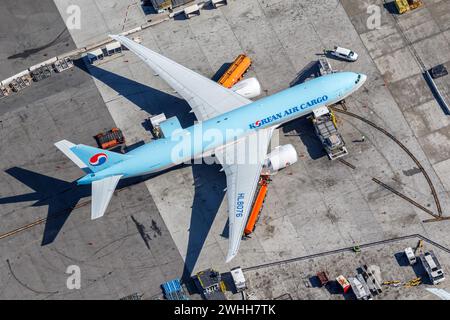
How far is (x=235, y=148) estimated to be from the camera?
66.9 meters

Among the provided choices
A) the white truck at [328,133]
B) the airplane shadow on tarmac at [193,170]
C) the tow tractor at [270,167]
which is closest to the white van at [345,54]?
the white truck at [328,133]

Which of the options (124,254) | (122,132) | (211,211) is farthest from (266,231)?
(122,132)

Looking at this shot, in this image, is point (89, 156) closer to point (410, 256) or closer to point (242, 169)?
point (242, 169)

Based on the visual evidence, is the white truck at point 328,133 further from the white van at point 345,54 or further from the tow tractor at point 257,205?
the white van at point 345,54

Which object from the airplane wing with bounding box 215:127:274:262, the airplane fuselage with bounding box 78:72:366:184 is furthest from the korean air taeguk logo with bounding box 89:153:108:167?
the airplane wing with bounding box 215:127:274:262

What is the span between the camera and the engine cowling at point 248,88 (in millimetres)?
70062

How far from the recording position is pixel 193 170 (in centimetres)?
6969

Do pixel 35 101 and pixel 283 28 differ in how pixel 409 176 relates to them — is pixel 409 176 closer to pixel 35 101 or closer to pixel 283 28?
pixel 283 28

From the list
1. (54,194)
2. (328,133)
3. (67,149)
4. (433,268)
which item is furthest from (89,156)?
(433,268)

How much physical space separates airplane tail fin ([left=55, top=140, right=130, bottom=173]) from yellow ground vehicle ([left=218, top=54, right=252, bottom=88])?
54.5ft

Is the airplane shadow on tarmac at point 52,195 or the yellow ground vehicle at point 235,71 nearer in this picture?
the airplane shadow on tarmac at point 52,195

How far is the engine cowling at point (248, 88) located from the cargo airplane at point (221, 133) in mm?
1026
